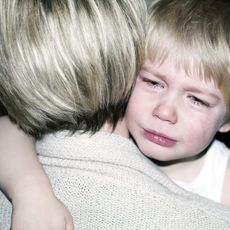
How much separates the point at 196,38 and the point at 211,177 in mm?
556

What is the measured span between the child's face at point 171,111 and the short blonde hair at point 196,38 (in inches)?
1.1

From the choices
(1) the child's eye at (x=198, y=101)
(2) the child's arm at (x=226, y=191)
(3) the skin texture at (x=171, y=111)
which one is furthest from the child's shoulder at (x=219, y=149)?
(1) the child's eye at (x=198, y=101)

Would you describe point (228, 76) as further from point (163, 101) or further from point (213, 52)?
point (163, 101)

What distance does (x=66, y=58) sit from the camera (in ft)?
2.58

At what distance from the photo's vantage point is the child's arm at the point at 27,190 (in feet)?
2.57

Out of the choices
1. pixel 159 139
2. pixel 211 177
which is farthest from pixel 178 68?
pixel 211 177

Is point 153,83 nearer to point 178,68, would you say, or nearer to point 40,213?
point 178,68

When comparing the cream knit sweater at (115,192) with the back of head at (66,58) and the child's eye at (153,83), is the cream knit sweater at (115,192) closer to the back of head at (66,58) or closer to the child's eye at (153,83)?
the back of head at (66,58)

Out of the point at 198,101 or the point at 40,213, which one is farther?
the point at 198,101

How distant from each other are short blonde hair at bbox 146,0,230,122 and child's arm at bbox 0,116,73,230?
44 centimetres

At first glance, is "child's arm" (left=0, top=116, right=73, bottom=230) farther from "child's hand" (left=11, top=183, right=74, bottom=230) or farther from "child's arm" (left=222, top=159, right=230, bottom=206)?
"child's arm" (left=222, top=159, right=230, bottom=206)

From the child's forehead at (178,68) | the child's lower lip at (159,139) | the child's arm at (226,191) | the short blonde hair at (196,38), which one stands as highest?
the short blonde hair at (196,38)

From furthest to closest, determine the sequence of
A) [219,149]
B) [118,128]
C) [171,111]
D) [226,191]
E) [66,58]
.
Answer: [219,149], [226,191], [171,111], [118,128], [66,58]

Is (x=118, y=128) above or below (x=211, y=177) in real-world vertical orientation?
above
